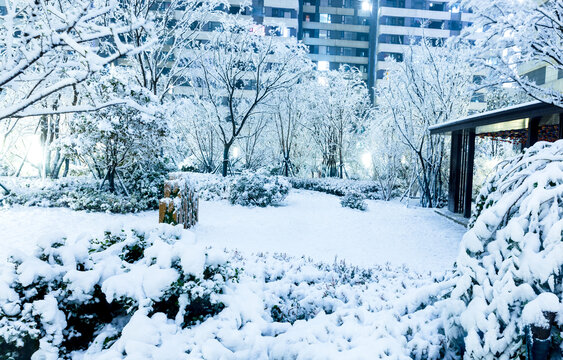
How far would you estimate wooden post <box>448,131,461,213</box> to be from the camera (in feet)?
38.9

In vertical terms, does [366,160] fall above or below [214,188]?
above

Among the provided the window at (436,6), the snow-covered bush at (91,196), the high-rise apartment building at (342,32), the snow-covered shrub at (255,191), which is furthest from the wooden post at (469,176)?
the window at (436,6)

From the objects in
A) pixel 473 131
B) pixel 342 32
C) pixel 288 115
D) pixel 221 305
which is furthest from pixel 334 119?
pixel 342 32

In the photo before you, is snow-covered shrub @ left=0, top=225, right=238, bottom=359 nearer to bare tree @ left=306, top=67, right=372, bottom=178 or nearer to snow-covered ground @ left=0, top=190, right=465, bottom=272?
snow-covered ground @ left=0, top=190, right=465, bottom=272

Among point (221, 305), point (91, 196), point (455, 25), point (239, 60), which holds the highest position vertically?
point (455, 25)

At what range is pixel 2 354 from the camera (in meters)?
2.30

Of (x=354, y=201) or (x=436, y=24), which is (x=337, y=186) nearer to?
(x=354, y=201)

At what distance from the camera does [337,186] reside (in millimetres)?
17766

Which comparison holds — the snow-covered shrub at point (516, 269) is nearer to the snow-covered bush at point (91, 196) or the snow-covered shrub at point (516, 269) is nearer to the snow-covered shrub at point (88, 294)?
the snow-covered shrub at point (88, 294)

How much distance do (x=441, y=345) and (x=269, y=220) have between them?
23.2 ft

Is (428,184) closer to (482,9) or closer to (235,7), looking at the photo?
(482,9)

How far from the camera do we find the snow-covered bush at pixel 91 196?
8922 millimetres

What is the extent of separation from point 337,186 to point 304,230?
958 cm

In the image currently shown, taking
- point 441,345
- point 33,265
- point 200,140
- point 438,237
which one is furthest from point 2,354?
point 200,140
